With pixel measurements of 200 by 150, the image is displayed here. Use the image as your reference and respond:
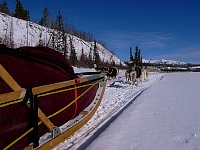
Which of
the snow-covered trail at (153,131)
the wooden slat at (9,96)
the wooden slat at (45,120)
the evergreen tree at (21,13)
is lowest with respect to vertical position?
the snow-covered trail at (153,131)

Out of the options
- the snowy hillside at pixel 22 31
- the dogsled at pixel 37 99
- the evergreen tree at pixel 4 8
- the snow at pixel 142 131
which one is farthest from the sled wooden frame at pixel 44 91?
the evergreen tree at pixel 4 8

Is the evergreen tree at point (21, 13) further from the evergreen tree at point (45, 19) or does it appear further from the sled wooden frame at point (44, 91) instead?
the sled wooden frame at point (44, 91)

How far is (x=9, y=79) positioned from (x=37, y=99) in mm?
503

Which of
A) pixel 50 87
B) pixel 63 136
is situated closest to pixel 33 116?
pixel 50 87

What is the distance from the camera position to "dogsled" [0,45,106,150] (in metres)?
3.32

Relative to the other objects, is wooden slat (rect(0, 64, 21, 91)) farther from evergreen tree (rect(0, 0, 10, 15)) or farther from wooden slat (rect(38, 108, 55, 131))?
evergreen tree (rect(0, 0, 10, 15))

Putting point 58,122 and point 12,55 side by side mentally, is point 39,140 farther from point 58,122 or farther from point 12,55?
point 12,55

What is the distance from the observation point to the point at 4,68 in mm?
3389

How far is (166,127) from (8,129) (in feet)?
9.60

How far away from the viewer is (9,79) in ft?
10.9

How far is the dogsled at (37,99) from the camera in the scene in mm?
3316

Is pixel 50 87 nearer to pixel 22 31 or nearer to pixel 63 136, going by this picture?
pixel 63 136

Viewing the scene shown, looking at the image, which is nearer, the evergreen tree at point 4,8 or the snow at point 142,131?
the snow at point 142,131

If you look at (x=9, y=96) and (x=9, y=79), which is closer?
(x=9, y=96)
